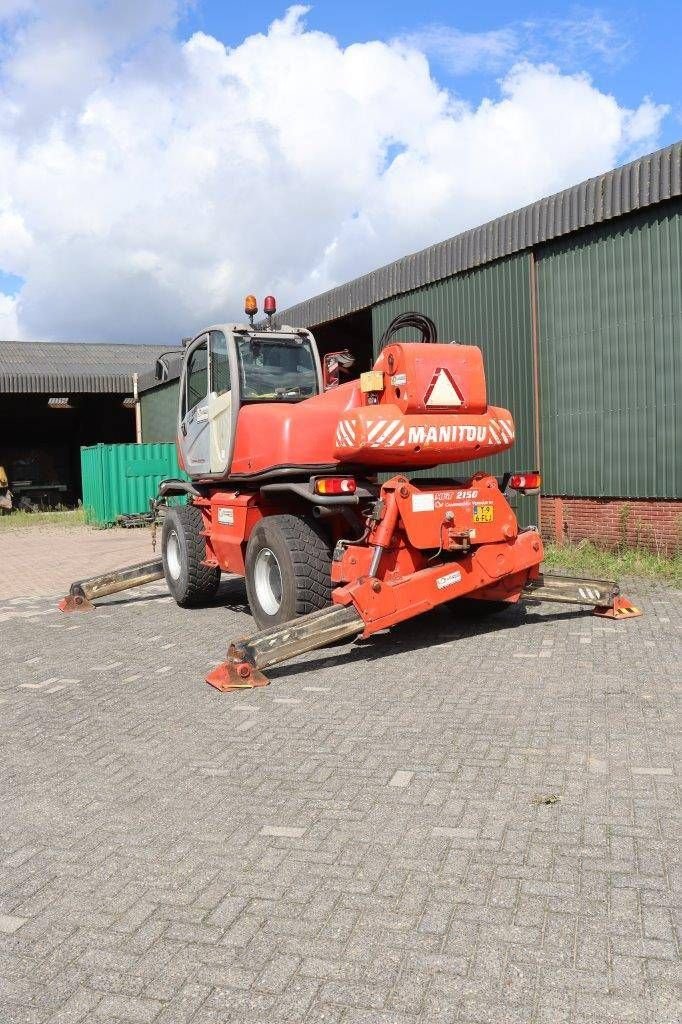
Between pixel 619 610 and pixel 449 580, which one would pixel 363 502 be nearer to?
pixel 449 580

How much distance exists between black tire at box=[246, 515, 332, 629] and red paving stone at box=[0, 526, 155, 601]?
16.7 feet

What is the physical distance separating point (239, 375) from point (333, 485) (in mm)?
2176

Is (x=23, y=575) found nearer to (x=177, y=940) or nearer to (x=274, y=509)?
(x=274, y=509)

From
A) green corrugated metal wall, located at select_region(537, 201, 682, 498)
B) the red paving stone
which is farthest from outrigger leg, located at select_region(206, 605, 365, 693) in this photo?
the red paving stone

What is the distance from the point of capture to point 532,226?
12250mm

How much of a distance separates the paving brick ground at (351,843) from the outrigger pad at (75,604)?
3.29 metres

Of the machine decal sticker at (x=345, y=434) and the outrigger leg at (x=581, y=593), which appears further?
the outrigger leg at (x=581, y=593)

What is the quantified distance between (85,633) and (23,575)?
579 centimetres

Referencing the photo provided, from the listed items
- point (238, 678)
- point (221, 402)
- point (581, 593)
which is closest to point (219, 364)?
point (221, 402)

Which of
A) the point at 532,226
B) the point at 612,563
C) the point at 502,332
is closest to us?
the point at 612,563

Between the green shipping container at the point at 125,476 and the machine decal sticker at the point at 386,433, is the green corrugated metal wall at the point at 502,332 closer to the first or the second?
the machine decal sticker at the point at 386,433

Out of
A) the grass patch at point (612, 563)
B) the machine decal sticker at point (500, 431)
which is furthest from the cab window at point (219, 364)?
the grass patch at point (612, 563)

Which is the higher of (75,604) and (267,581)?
(267,581)

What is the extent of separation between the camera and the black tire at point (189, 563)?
962 cm
